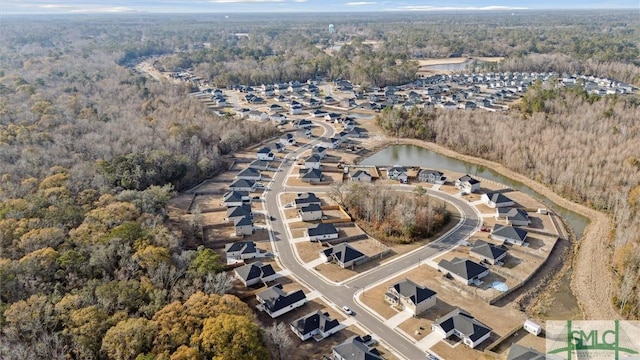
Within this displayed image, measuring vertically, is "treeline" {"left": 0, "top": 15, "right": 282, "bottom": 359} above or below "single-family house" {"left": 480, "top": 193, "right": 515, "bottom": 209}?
above

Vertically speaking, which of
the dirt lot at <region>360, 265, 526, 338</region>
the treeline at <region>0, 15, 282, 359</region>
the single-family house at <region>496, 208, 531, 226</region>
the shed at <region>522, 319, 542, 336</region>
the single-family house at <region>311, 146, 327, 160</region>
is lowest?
the dirt lot at <region>360, 265, 526, 338</region>

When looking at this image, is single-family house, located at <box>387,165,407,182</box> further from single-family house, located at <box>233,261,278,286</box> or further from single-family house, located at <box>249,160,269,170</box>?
single-family house, located at <box>233,261,278,286</box>

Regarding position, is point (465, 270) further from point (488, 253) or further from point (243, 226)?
point (243, 226)

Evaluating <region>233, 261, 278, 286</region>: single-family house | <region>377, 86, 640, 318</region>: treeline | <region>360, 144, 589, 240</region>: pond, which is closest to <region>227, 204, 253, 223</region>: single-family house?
<region>233, 261, 278, 286</region>: single-family house

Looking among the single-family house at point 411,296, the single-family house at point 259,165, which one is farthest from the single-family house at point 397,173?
the single-family house at point 411,296

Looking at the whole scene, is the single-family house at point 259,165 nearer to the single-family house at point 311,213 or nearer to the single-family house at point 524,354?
the single-family house at point 311,213

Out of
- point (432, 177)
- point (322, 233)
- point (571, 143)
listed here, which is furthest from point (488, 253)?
point (571, 143)
